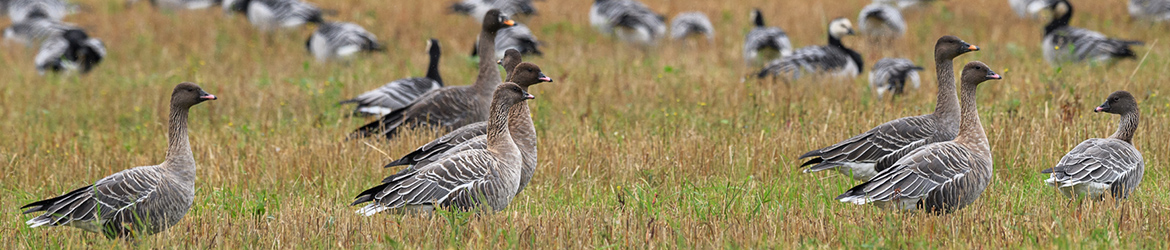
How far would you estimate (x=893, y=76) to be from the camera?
11.8 metres

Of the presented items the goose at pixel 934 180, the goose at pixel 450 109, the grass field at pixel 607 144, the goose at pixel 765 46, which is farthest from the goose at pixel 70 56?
the goose at pixel 934 180

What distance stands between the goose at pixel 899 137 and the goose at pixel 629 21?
10.8m

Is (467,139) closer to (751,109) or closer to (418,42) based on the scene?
(751,109)

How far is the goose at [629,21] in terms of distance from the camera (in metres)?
18.4

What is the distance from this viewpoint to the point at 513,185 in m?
6.46

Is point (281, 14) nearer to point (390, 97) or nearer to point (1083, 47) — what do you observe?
point (390, 97)

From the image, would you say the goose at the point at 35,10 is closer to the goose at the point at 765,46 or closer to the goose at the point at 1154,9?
the goose at the point at 765,46

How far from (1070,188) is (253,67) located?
1355 cm

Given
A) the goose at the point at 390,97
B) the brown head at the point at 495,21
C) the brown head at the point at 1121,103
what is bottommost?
the brown head at the point at 1121,103

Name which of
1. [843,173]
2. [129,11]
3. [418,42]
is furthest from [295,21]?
[843,173]

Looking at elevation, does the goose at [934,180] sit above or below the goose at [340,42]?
below

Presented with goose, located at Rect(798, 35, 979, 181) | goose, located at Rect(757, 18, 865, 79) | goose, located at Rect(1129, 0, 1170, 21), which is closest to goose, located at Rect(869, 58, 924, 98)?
goose, located at Rect(757, 18, 865, 79)

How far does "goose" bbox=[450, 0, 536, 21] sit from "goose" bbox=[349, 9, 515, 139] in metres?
10.5

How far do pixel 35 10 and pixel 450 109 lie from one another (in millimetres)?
17304
